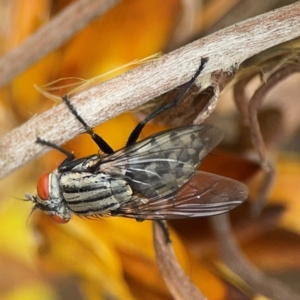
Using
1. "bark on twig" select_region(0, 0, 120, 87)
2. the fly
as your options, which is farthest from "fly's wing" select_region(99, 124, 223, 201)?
"bark on twig" select_region(0, 0, 120, 87)

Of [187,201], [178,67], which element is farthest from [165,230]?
[178,67]

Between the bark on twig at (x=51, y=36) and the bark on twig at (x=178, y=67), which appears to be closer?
the bark on twig at (x=178, y=67)

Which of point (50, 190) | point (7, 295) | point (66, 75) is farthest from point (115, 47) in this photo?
point (7, 295)

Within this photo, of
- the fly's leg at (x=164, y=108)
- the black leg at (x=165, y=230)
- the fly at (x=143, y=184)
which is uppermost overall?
the fly's leg at (x=164, y=108)

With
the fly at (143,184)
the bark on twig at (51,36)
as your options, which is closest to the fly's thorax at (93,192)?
the fly at (143,184)

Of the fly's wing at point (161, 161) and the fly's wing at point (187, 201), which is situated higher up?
the fly's wing at point (161, 161)

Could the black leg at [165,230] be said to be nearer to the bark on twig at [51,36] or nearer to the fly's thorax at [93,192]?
the fly's thorax at [93,192]
